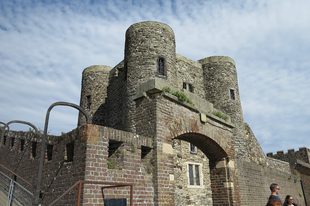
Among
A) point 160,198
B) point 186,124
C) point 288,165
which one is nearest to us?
point 160,198

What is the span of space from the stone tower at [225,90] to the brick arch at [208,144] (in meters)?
9.65

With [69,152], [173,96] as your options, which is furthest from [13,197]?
[173,96]

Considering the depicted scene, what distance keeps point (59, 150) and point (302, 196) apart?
24.8m

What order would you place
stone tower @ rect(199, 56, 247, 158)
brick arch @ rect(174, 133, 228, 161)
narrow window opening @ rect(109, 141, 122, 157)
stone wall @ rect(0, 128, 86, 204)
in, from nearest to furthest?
Result: stone wall @ rect(0, 128, 86, 204)
narrow window opening @ rect(109, 141, 122, 157)
brick arch @ rect(174, 133, 228, 161)
stone tower @ rect(199, 56, 247, 158)

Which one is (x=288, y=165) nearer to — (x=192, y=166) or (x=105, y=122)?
(x=192, y=166)

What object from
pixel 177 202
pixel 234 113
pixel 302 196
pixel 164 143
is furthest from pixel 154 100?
pixel 302 196

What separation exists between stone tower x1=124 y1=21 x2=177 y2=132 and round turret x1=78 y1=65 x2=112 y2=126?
18.8 ft

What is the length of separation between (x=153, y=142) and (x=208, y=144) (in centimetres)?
331

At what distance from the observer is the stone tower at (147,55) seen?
14.7m

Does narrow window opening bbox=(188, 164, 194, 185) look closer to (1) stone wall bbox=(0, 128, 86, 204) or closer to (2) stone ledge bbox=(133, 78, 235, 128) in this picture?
(2) stone ledge bbox=(133, 78, 235, 128)

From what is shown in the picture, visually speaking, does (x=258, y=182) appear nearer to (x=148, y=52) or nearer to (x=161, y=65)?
(x=161, y=65)

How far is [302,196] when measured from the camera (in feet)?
79.9

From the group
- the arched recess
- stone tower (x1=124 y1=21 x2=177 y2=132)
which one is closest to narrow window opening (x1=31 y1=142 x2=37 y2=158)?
stone tower (x1=124 y1=21 x2=177 y2=132)

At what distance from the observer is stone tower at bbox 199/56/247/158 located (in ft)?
65.3
